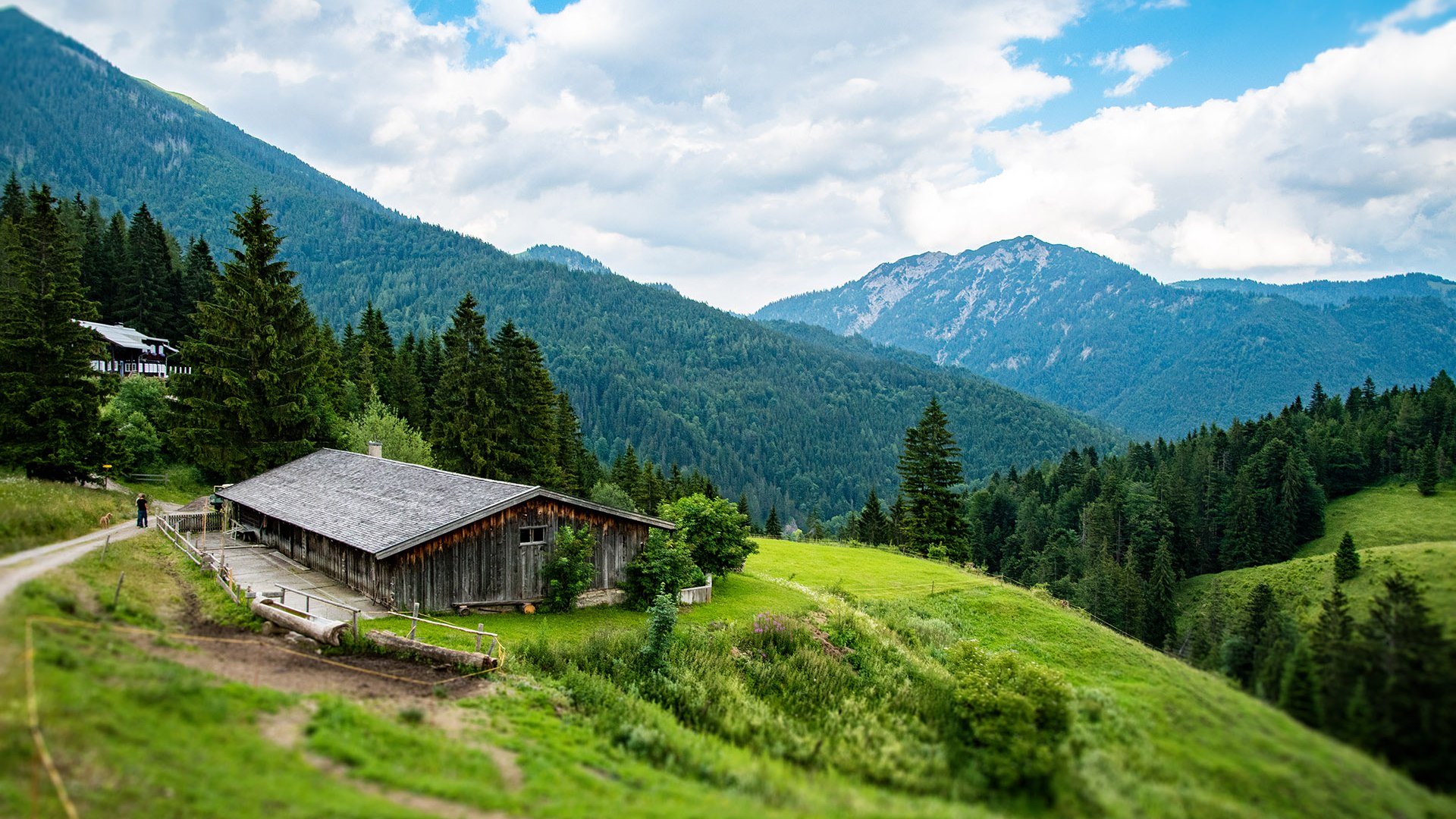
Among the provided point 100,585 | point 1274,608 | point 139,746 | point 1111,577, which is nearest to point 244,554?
point 100,585

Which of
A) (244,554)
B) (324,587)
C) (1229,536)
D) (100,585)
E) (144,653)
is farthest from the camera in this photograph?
(1229,536)

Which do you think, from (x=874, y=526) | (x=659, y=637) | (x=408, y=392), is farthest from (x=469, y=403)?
(x=874, y=526)

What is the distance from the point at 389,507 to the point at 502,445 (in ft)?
68.0

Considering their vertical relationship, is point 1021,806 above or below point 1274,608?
below

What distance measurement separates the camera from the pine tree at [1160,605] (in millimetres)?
41787

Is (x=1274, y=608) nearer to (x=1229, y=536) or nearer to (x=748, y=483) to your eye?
(x=1229, y=536)

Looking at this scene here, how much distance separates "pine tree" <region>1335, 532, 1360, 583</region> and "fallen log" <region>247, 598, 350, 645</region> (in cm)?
2077

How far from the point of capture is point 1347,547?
11938 mm

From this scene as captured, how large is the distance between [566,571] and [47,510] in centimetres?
1548

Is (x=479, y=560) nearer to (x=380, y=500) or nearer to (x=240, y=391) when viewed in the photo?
(x=380, y=500)

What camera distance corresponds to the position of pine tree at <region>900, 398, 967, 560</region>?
52688 mm

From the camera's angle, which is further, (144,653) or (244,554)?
(244,554)

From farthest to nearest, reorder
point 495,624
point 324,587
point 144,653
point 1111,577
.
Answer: point 1111,577 < point 324,587 < point 495,624 < point 144,653

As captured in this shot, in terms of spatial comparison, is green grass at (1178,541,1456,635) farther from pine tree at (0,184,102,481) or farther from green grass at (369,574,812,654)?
pine tree at (0,184,102,481)
